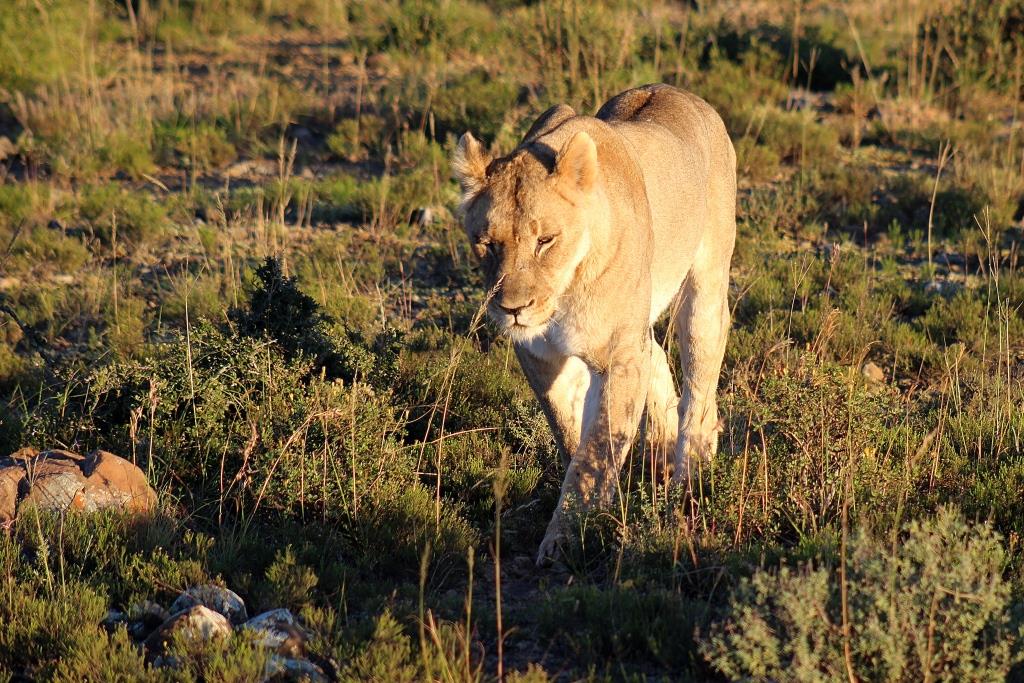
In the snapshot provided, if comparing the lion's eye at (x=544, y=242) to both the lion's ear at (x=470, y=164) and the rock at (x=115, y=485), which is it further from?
the rock at (x=115, y=485)

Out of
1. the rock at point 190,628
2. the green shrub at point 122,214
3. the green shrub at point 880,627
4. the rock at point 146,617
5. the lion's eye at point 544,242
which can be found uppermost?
the lion's eye at point 544,242

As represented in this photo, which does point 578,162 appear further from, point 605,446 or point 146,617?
point 146,617

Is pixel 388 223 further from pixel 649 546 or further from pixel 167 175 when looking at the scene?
pixel 649 546

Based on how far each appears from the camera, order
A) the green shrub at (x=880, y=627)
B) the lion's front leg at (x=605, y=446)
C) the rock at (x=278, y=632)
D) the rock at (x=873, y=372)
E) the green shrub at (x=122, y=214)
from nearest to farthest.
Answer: the green shrub at (x=880, y=627) < the rock at (x=278, y=632) < the lion's front leg at (x=605, y=446) < the rock at (x=873, y=372) < the green shrub at (x=122, y=214)

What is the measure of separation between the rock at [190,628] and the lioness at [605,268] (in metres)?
1.74

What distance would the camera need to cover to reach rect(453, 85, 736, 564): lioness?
5.18 metres

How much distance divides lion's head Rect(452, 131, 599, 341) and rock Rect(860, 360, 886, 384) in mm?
3125

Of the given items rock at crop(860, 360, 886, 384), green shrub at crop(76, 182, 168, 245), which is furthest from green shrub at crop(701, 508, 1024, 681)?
green shrub at crop(76, 182, 168, 245)

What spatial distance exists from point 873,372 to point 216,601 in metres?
4.80

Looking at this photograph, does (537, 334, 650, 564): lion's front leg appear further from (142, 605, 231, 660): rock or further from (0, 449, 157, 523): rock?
(0, 449, 157, 523): rock

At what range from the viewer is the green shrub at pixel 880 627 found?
4020 mm

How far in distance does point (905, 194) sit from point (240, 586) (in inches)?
301

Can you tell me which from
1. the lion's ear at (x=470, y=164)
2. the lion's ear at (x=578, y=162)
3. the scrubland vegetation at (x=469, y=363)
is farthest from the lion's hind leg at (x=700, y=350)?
the lion's ear at (x=470, y=164)

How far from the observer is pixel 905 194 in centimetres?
1048
